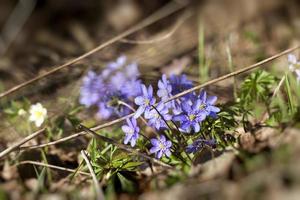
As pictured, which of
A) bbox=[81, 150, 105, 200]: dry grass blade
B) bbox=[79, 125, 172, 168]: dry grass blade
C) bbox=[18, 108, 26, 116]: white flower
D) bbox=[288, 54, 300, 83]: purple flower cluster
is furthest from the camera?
bbox=[18, 108, 26, 116]: white flower

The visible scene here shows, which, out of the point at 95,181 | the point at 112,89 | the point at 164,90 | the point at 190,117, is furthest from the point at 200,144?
the point at 112,89

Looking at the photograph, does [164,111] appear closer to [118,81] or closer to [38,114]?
[118,81]

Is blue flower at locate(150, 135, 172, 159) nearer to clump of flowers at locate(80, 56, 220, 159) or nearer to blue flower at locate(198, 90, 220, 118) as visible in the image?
clump of flowers at locate(80, 56, 220, 159)

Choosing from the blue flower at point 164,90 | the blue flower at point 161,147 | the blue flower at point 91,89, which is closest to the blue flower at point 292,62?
the blue flower at point 164,90

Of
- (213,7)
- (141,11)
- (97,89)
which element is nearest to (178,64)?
(97,89)

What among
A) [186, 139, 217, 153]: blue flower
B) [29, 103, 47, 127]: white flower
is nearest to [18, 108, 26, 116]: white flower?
[29, 103, 47, 127]: white flower

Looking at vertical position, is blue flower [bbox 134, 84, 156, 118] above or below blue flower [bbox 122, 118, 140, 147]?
above

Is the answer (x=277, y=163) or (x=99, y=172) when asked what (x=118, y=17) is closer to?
(x=99, y=172)
